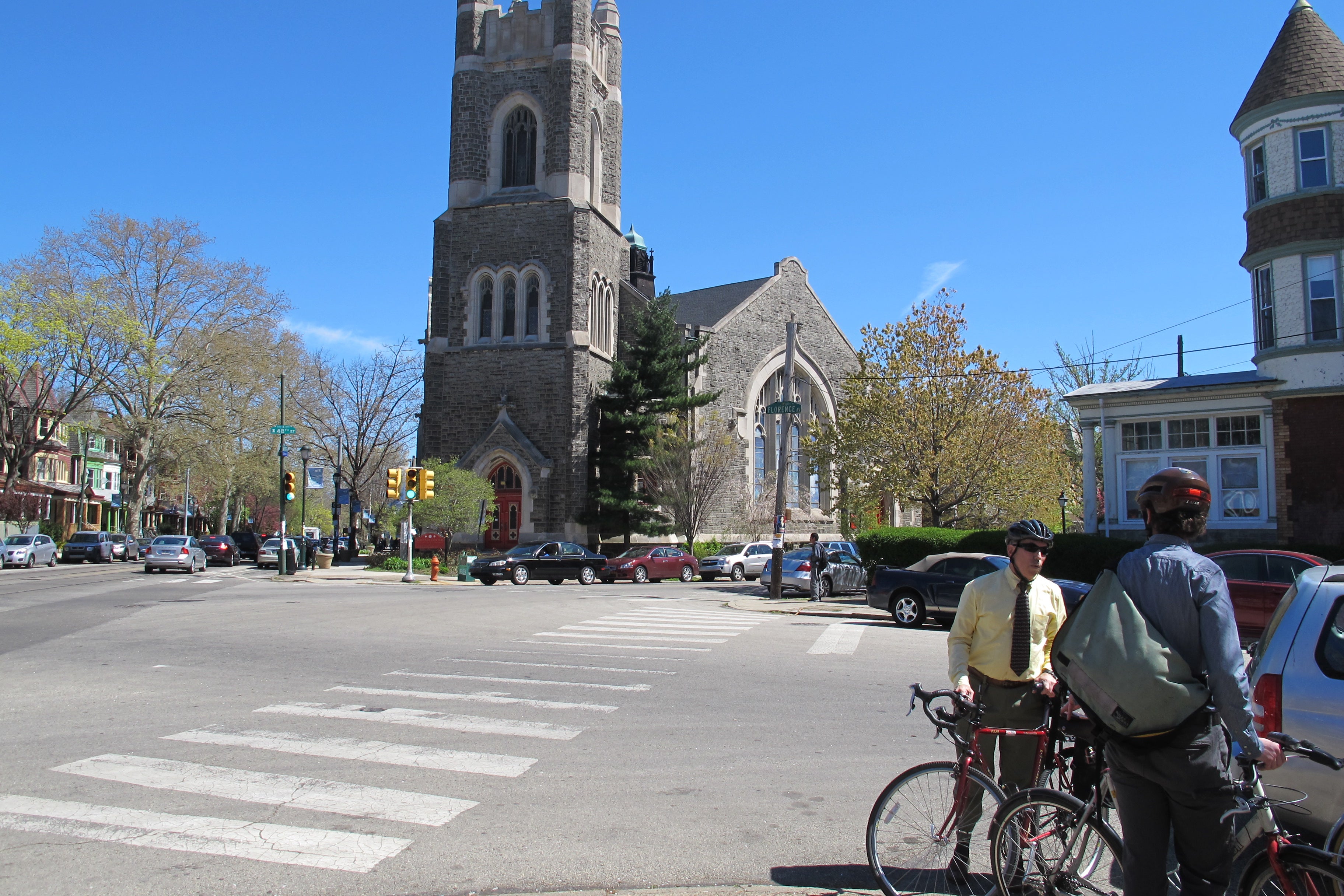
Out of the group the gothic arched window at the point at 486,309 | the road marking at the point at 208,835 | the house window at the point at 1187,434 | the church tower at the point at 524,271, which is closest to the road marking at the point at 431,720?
the road marking at the point at 208,835

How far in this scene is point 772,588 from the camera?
939 inches

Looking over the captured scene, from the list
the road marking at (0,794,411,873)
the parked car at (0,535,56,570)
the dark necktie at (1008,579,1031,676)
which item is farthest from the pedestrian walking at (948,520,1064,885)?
the parked car at (0,535,56,570)

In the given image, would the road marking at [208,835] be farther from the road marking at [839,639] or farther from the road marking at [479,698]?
the road marking at [839,639]

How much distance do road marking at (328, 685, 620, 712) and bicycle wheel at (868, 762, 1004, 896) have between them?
4.44 metres

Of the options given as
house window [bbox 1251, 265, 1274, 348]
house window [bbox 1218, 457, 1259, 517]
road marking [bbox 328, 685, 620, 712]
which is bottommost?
road marking [bbox 328, 685, 620, 712]

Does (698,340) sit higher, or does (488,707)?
(698,340)

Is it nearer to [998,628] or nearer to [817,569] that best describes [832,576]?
[817,569]

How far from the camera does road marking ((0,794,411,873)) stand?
15.9 ft

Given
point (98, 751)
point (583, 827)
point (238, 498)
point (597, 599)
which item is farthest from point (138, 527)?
point (583, 827)

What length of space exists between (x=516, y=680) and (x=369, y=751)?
3.16m

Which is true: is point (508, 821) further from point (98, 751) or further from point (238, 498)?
point (238, 498)

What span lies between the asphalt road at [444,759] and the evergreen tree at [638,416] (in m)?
22.3

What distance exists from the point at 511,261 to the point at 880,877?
35.9 metres

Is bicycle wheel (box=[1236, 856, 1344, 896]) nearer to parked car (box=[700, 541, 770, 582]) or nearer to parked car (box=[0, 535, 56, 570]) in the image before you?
parked car (box=[700, 541, 770, 582])
